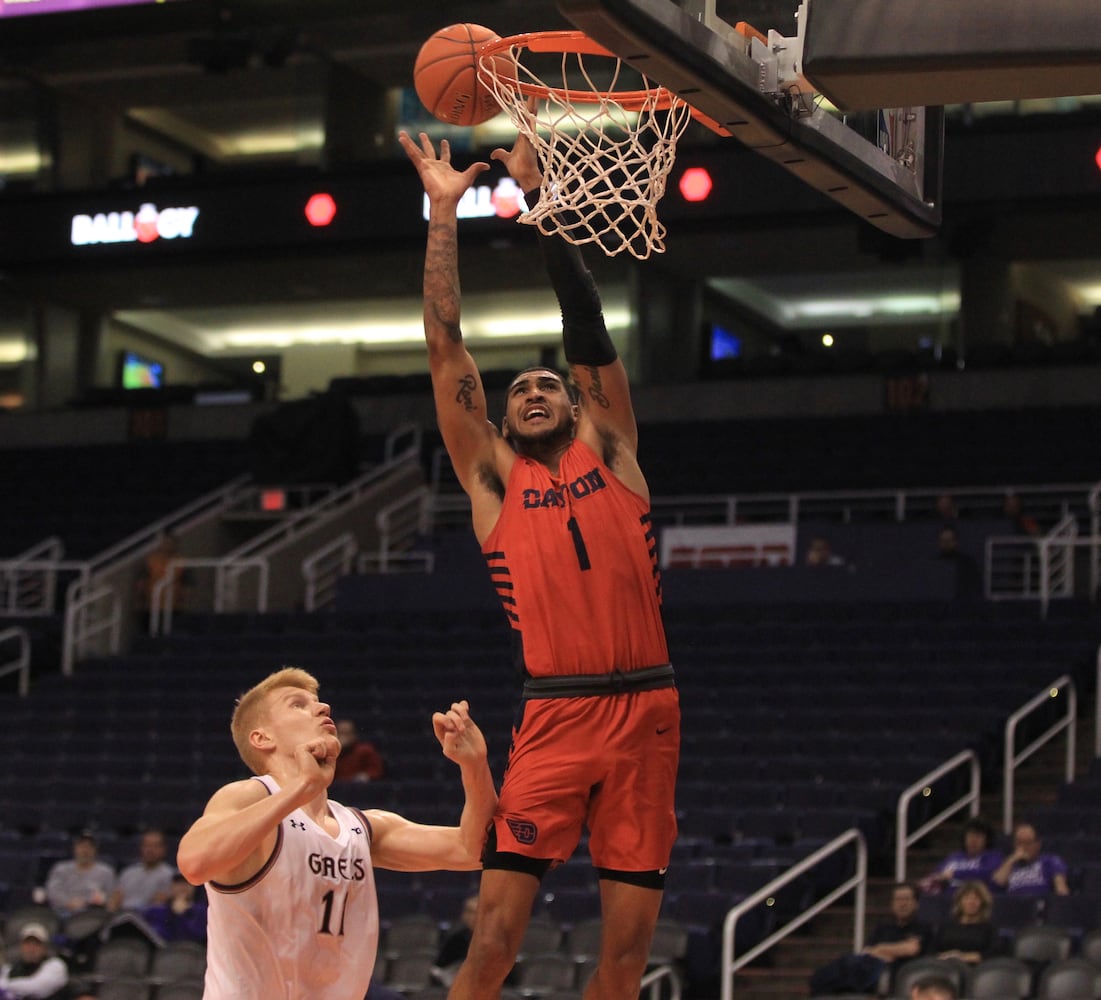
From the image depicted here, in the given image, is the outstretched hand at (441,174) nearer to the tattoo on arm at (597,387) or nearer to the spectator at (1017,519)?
the tattoo on arm at (597,387)

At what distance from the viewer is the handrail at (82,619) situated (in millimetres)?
19188

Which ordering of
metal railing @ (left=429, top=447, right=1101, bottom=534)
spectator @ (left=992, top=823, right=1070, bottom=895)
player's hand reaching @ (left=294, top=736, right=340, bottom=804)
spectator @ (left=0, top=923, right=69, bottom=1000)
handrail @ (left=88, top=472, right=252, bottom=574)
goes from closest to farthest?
player's hand reaching @ (left=294, top=736, right=340, bottom=804), spectator @ (left=0, top=923, right=69, bottom=1000), spectator @ (left=992, top=823, right=1070, bottom=895), metal railing @ (left=429, top=447, right=1101, bottom=534), handrail @ (left=88, top=472, right=252, bottom=574)

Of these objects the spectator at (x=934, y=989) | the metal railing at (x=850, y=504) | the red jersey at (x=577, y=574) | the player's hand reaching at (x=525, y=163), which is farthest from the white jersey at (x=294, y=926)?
the metal railing at (x=850, y=504)

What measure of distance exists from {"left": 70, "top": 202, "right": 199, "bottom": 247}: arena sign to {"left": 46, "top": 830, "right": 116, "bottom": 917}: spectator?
433 inches

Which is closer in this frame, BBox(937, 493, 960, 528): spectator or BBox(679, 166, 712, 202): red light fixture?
BBox(937, 493, 960, 528): spectator

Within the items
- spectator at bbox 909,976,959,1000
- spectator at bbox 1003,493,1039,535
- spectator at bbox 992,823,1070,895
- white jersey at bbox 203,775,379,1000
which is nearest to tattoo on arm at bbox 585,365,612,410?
white jersey at bbox 203,775,379,1000

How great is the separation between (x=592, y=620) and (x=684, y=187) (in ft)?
51.5

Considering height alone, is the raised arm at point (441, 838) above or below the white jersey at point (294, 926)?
above

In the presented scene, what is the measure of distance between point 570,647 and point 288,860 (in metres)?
0.99

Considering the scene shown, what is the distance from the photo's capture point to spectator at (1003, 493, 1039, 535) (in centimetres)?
1814

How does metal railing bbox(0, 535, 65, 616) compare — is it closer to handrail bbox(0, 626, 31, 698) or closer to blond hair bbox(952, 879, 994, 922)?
handrail bbox(0, 626, 31, 698)

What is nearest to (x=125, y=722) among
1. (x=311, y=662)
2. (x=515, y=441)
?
(x=311, y=662)

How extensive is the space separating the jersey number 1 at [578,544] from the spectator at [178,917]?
7.43 meters

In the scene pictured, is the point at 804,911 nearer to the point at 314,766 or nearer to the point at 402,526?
the point at 314,766
